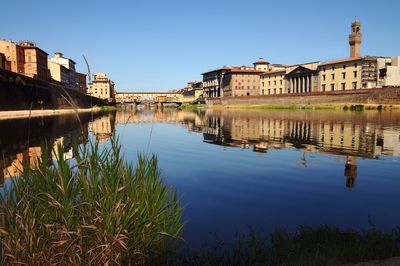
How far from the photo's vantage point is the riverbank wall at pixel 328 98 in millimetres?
84750

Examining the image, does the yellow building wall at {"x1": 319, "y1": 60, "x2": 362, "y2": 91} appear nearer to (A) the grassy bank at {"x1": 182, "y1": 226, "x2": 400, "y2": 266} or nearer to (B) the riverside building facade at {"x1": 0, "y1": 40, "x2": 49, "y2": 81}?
(B) the riverside building facade at {"x1": 0, "y1": 40, "x2": 49, "y2": 81}

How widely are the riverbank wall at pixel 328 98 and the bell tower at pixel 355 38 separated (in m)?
24.3

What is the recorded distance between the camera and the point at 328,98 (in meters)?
103

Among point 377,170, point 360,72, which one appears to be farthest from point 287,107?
point 377,170

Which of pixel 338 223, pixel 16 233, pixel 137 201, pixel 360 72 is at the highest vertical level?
pixel 360 72

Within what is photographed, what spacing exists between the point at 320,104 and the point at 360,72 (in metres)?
15.6

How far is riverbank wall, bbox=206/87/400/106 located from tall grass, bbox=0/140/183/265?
93003 millimetres

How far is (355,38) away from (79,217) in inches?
4996

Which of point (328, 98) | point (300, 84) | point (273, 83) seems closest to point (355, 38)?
point (300, 84)

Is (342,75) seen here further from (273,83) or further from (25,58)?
(25,58)

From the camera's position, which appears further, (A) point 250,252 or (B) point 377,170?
(B) point 377,170

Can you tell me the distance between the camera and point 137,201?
6066 mm

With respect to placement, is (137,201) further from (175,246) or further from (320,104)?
(320,104)

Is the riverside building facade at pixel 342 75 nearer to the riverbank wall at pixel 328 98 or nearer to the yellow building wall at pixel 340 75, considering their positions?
the yellow building wall at pixel 340 75
